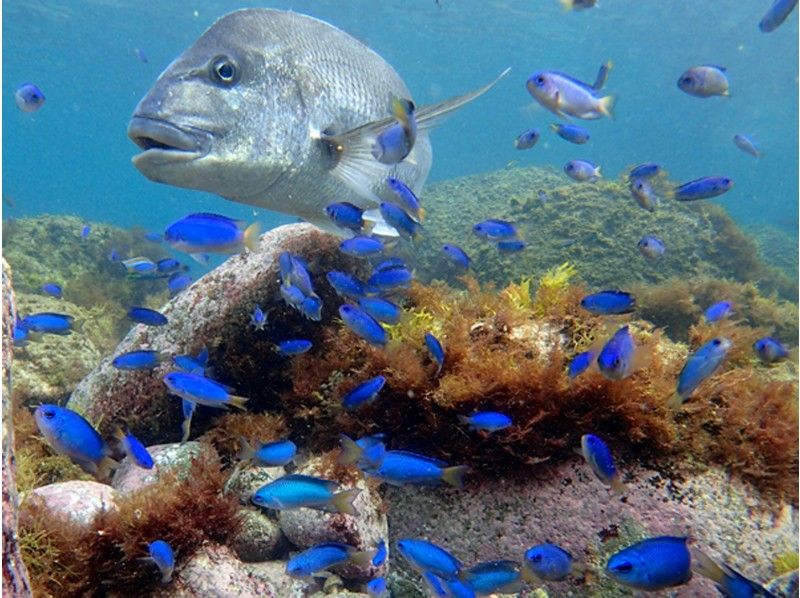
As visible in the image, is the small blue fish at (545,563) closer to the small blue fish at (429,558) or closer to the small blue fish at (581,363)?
the small blue fish at (429,558)

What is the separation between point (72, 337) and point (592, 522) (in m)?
7.74

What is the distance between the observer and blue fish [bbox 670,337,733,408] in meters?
3.14

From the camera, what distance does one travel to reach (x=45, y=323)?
19.6 feet

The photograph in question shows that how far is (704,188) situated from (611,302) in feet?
8.39

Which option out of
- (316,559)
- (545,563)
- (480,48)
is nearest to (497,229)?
(545,563)

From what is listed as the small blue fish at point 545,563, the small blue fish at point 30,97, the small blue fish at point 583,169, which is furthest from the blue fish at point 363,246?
the small blue fish at point 30,97

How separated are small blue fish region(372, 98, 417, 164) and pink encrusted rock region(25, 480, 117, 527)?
9.55 ft

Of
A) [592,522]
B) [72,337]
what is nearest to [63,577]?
[592,522]

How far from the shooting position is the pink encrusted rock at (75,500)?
3.34 metres

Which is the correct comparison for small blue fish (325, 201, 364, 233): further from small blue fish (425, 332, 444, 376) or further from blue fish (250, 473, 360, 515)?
blue fish (250, 473, 360, 515)

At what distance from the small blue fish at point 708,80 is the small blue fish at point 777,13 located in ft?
1.80

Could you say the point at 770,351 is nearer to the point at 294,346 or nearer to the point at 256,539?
the point at 294,346

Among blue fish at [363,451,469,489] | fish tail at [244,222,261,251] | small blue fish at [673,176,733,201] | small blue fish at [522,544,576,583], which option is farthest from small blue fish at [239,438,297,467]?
small blue fish at [673,176,733,201]

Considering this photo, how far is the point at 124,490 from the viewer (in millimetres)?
3938
